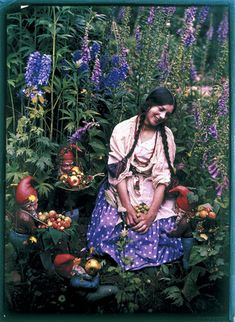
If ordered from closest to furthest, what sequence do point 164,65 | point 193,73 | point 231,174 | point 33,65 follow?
1. point 33,65
2. point 231,174
3. point 164,65
4. point 193,73

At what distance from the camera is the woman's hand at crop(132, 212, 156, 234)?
17.9 feet

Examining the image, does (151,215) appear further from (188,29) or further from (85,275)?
(188,29)

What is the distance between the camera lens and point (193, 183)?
5555mm

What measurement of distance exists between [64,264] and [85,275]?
158mm

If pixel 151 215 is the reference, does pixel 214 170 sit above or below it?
above

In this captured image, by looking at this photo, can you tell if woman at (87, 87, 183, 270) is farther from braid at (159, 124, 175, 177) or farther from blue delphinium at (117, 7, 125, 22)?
blue delphinium at (117, 7, 125, 22)

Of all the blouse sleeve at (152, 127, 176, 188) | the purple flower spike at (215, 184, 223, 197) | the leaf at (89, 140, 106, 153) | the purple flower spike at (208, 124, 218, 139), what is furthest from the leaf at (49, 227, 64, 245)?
the purple flower spike at (208, 124, 218, 139)

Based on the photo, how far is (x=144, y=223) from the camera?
5461 millimetres

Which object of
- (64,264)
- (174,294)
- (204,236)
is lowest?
(174,294)

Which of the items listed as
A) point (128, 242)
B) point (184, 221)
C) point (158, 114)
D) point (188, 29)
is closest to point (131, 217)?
point (128, 242)

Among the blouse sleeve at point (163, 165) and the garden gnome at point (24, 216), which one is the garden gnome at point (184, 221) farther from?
the garden gnome at point (24, 216)

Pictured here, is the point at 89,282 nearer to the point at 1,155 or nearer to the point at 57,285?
the point at 57,285

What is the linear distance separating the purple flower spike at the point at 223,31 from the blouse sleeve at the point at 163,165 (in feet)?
2.54

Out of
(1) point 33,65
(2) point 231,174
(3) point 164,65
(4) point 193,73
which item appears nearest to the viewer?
(1) point 33,65
